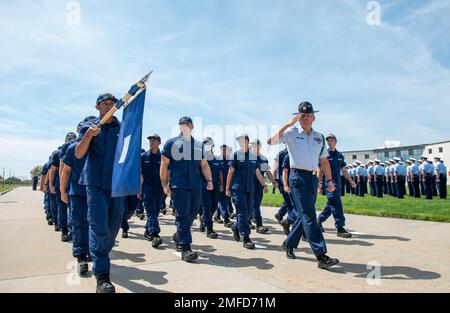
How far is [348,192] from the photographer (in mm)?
27016

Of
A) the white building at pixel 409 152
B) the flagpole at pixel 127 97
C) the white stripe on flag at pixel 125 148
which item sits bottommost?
the white stripe on flag at pixel 125 148

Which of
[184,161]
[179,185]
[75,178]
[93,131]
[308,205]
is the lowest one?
[308,205]

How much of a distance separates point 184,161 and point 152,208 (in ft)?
6.78

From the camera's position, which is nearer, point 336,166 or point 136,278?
point 136,278

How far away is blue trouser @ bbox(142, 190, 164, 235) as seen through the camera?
6.96 m

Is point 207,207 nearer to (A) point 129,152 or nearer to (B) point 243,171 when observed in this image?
(B) point 243,171

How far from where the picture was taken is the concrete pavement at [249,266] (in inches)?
156

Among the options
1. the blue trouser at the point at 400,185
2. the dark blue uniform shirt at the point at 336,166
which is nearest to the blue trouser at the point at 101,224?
the dark blue uniform shirt at the point at 336,166

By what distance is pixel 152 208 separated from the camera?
7270mm

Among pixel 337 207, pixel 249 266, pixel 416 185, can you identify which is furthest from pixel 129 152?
pixel 416 185

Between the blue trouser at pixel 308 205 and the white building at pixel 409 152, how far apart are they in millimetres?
46405

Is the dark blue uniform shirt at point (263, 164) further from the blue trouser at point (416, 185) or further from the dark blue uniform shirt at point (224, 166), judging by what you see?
the blue trouser at point (416, 185)
